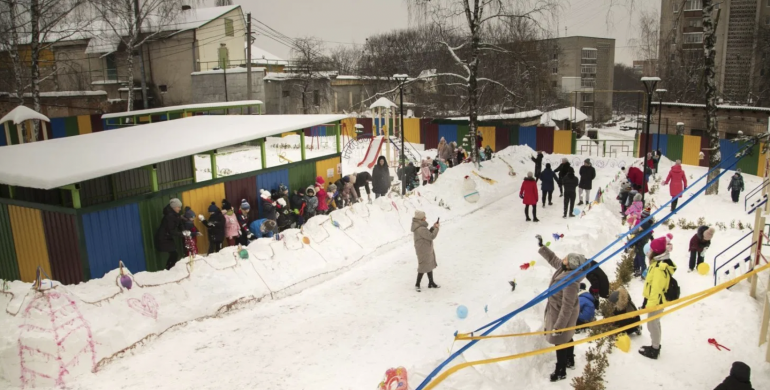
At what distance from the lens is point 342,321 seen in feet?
26.8

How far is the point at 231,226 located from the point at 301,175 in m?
3.45

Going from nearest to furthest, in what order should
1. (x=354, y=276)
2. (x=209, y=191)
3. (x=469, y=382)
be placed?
(x=469, y=382), (x=354, y=276), (x=209, y=191)

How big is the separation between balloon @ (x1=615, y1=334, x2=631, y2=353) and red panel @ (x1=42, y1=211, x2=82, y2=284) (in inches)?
311

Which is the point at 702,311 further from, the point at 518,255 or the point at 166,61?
the point at 166,61

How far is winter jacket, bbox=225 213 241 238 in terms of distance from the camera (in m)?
10.3

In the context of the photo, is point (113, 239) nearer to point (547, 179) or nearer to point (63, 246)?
point (63, 246)

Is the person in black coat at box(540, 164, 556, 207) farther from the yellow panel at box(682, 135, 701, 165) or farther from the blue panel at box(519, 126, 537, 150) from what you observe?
the yellow panel at box(682, 135, 701, 165)

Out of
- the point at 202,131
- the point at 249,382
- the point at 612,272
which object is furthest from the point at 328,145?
the point at 249,382

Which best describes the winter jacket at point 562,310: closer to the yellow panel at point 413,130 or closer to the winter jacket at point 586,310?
the winter jacket at point 586,310

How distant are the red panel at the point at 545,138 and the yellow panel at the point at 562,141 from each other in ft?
0.64

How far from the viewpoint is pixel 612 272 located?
9477mm

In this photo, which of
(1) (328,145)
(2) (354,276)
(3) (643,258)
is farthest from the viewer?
(1) (328,145)

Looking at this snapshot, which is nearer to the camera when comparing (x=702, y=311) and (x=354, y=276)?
(x=702, y=311)

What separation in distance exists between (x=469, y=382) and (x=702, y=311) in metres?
4.24
